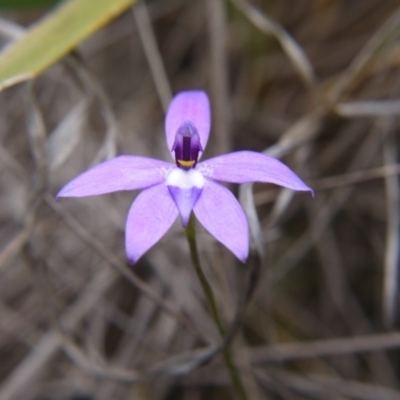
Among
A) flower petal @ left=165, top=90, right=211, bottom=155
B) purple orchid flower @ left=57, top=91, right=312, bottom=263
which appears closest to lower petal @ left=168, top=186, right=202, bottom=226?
purple orchid flower @ left=57, top=91, right=312, bottom=263

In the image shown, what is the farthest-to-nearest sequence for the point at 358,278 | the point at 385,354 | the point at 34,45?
the point at 358,278, the point at 385,354, the point at 34,45

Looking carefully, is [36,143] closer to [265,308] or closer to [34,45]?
[34,45]

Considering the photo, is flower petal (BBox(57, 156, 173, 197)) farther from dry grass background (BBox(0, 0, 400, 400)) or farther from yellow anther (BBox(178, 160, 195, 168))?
dry grass background (BBox(0, 0, 400, 400))

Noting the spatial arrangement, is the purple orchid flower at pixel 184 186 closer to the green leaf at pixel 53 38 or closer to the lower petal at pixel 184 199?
the lower petal at pixel 184 199

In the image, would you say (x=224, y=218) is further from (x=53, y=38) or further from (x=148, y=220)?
(x=53, y=38)

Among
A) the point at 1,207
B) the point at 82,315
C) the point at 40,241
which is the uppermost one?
the point at 1,207

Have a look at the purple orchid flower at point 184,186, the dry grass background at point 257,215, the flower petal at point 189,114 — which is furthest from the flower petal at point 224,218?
the dry grass background at point 257,215

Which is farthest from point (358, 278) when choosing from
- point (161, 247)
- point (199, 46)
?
point (199, 46)

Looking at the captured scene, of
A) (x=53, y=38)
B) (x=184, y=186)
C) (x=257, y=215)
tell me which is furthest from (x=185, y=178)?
(x=257, y=215)
